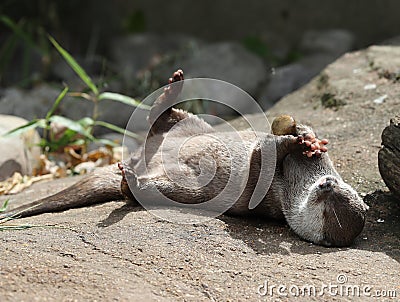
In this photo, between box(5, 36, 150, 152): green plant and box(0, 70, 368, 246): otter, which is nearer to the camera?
box(0, 70, 368, 246): otter

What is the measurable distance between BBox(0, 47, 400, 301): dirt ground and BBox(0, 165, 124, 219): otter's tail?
2.7 inches

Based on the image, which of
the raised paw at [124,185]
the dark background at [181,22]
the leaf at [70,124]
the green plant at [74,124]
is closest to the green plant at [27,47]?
the dark background at [181,22]

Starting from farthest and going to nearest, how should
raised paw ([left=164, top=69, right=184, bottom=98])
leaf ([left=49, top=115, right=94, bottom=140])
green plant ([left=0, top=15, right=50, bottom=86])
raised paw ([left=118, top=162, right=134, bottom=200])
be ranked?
green plant ([left=0, top=15, right=50, bottom=86]) < leaf ([left=49, top=115, right=94, bottom=140]) < raised paw ([left=164, top=69, right=184, bottom=98]) < raised paw ([left=118, top=162, right=134, bottom=200])

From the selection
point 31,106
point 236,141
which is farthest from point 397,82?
point 31,106

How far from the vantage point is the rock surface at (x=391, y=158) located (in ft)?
9.09

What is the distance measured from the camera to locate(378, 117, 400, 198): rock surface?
277 cm

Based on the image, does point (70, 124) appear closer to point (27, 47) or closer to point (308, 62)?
point (27, 47)

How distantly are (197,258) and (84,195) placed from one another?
88 cm

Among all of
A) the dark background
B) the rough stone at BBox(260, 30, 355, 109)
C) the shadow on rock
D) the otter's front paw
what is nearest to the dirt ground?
the shadow on rock

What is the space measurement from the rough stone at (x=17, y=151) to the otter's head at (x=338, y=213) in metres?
1.92

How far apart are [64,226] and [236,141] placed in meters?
0.90

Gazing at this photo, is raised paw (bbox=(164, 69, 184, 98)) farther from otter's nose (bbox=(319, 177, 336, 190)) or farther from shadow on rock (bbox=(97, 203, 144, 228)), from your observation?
otter's nose (bbox=(319, 177, 336, 190))

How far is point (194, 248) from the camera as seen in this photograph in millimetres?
2521

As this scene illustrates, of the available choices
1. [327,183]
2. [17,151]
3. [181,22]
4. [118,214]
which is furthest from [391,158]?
[181,22]
